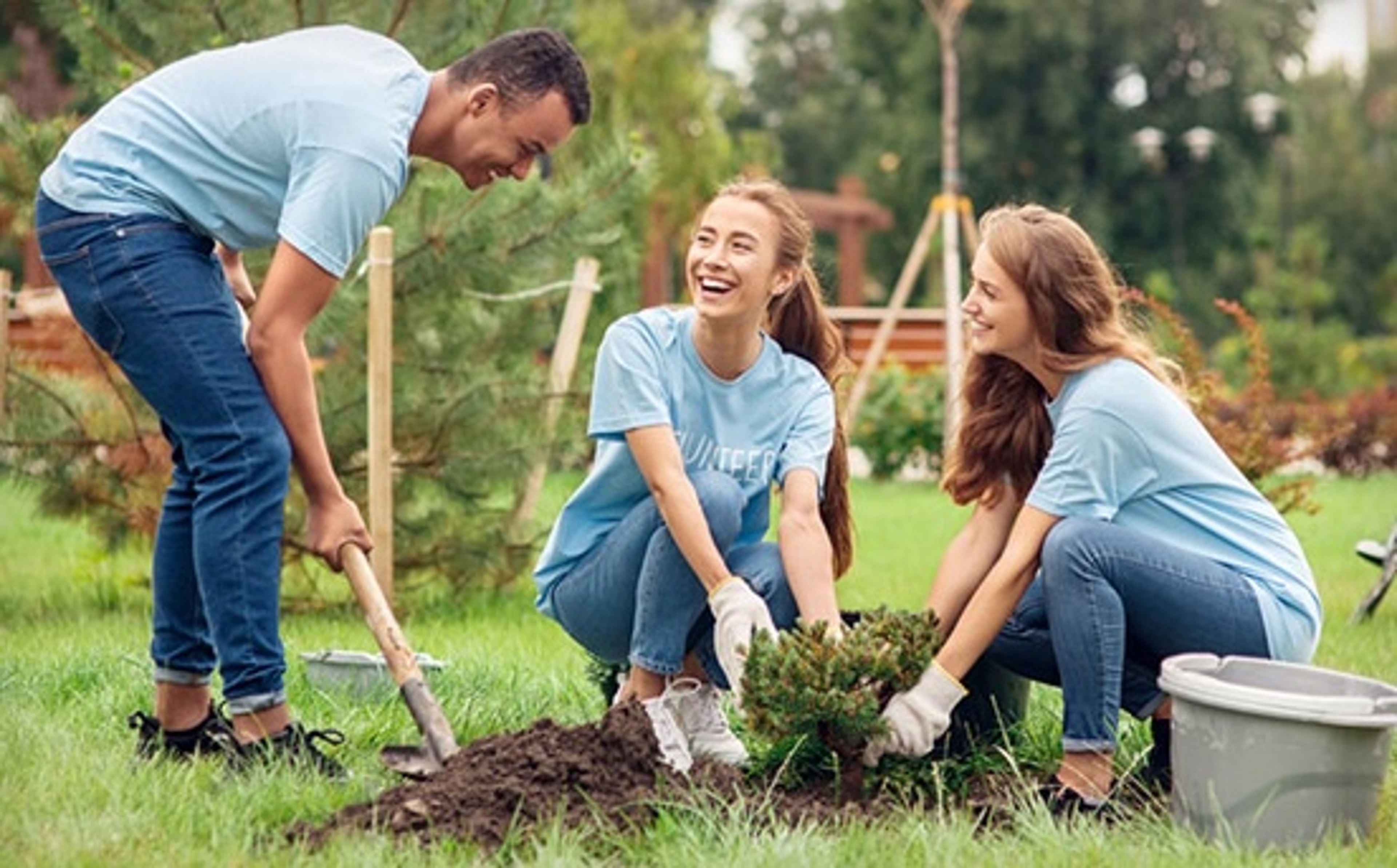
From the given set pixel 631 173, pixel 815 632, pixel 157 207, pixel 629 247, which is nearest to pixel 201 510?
pixel 157 207

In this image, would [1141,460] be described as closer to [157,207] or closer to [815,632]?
[815,632]

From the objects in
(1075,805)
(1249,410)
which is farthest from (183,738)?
(1249,410)

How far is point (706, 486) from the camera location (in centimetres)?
335

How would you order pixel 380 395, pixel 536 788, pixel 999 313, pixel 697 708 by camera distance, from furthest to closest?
pixel 380 395, pixel 697 708, pixel 999 313, pixel 536 788

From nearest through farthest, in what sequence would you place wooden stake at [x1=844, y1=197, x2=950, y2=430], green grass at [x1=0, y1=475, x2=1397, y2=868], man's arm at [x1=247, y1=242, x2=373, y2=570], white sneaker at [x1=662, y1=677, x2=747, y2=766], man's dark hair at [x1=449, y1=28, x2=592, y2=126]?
1. green grass at [x1=0, y1=475, x2=1397, y2=868]
2. man's arm at [x1=247, y1=242, x2=373, y2=570]
3. man's dark hair at [x1=449, y1=28, x2=592, y2=126]
4. white sneaker at [x1=662, y1=677, x2=747, y2=766]
5. wooden stake at [x1=844, y1=197, x2=950, y2=430]

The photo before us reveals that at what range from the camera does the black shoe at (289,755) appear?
3.11m

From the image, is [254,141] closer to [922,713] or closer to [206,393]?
[206,393]

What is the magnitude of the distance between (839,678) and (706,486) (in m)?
0.50

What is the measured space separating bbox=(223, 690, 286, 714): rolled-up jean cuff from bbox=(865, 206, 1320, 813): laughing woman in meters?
1.09

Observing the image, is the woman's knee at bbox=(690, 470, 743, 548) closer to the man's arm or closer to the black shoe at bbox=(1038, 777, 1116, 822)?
the man's arm

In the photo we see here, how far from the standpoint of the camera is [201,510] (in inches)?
122

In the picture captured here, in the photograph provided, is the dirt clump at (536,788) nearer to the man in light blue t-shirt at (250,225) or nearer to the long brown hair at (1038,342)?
the man in light blue t-shirt at (250,225)

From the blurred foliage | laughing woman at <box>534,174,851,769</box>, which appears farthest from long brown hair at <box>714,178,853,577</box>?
the blurred foliage

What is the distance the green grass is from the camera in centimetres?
267
